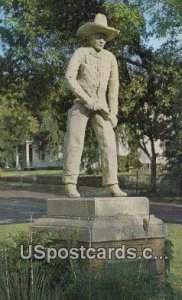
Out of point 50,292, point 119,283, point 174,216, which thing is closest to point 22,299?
point 50,292

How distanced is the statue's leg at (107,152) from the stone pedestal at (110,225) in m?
0.37

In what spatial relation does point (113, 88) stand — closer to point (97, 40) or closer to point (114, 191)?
point (97, 40)

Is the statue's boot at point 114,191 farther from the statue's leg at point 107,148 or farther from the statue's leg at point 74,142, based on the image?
the statue's leg at point 74,142

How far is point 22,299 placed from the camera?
5562mm

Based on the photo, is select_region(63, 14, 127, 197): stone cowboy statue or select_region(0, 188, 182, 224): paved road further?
select_region(0, 188, 182, 224): paved road

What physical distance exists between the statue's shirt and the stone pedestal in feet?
3.89

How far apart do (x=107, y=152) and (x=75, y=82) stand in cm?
90

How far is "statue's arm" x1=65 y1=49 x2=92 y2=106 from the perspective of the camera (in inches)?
293

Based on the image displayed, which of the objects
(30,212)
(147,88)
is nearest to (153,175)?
(147,88)

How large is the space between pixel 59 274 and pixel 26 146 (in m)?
80.3

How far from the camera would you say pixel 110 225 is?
271 inches

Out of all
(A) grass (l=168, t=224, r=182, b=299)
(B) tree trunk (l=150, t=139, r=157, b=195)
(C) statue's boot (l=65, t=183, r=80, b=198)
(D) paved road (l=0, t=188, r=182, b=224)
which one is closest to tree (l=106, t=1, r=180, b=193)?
(B) tree trunk (l=150, t=139, r=157, b=195)

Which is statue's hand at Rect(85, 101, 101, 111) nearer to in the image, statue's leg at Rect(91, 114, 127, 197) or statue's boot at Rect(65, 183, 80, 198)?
statue's leg at Rect(91, 114, 127, 197)

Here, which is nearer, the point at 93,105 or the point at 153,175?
the point at 93,105
